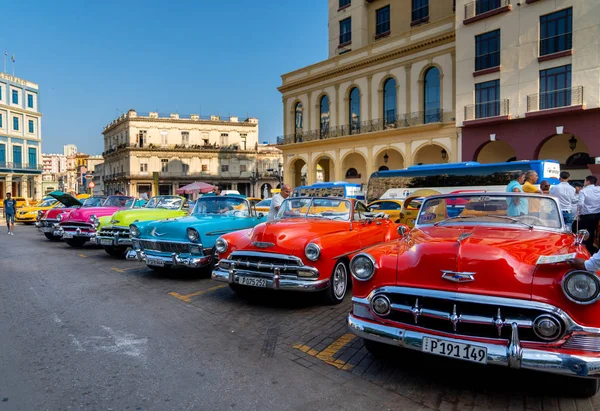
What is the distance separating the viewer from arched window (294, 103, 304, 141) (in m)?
33.2

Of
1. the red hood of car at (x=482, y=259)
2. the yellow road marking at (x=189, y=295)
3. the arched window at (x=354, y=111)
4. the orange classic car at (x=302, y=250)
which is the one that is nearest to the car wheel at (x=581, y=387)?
the red hood of car at (x=482, y=259)

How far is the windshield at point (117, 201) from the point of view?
13.7 metres

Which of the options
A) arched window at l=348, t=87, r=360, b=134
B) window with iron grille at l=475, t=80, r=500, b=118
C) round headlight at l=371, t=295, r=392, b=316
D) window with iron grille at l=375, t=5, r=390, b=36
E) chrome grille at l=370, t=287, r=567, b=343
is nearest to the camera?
chrome grille at l=370, t=287, r=567, b=343

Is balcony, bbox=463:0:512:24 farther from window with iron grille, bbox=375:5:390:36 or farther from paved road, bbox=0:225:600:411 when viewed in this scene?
paved road, bbox=0:225:600:411

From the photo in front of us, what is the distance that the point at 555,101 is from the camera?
756 inches

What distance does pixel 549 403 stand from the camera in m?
3.17

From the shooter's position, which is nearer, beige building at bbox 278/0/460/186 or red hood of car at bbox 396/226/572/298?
red hood of car at bbox 396/226/572/298

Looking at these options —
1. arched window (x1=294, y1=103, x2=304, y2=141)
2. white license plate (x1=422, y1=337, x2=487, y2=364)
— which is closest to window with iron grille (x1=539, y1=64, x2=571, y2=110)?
arched window (x1=294, y1=103, x2=304, y2=141)

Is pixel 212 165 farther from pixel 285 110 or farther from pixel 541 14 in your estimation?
pixel 541 14

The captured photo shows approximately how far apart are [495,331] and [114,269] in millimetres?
8042

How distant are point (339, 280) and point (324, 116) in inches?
1045

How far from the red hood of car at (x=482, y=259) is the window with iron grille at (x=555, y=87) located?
18.5 metres

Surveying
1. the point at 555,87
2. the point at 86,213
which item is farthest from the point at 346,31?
the point at 86,213

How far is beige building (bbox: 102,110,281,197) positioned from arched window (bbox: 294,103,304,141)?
899 inches
